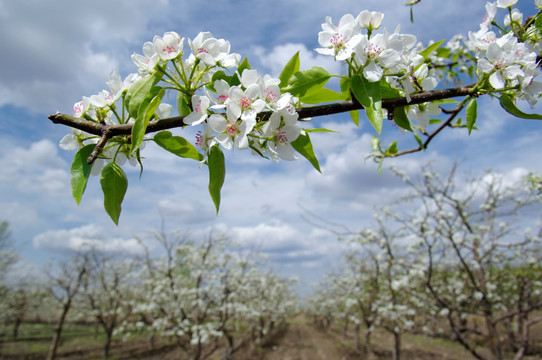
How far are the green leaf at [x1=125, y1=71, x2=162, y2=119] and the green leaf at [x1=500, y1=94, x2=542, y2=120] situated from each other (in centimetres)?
70

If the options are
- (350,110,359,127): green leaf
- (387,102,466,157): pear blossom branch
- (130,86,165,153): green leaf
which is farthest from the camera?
(387,102,466,157): pear blossom branch

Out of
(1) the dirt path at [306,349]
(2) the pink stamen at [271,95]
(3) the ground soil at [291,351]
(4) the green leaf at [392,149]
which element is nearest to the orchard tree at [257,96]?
(2) the pink stamen at [271,95]

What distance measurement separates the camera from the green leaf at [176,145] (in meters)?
0.65

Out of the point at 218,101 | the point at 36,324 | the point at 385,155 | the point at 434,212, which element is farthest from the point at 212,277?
the point at 36,324

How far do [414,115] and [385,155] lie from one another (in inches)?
27.0

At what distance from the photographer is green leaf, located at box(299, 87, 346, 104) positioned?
0.63 meters

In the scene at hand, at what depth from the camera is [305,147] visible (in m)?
0.64

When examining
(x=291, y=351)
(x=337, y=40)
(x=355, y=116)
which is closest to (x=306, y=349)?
(x=291, y=351)

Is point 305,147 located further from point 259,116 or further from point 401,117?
point 401,117

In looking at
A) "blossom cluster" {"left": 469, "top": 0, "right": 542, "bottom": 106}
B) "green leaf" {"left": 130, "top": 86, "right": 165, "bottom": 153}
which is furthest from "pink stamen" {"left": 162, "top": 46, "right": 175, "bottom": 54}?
"blossom cluster" {"left": 469, "top": 0, "right": 542, "bottom": 106}

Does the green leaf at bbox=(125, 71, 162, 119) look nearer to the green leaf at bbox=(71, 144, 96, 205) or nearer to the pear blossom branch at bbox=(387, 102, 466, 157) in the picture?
the green leaf at bbox=(71, 144, 96, 205)

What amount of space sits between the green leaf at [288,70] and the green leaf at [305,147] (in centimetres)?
11

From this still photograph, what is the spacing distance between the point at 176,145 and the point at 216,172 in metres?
0.11

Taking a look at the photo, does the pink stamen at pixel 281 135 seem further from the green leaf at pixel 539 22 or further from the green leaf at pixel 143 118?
the green leaf at pixel 539 22
